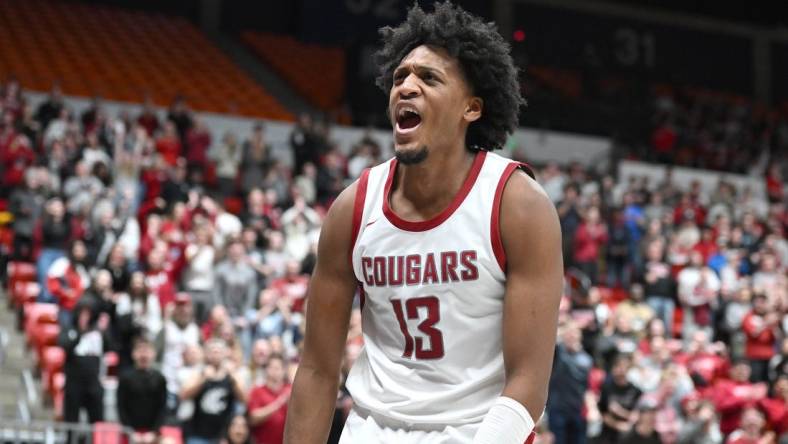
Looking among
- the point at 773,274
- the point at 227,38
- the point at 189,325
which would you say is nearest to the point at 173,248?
the point at 189,325

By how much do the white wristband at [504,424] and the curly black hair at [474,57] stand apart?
88cm

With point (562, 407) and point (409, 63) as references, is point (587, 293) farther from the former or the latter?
point (409, 63)

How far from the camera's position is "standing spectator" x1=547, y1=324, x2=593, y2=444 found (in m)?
12.2

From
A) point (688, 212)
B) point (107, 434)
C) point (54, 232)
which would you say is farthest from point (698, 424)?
point (688, 212)

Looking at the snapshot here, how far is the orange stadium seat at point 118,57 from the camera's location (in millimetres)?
20719

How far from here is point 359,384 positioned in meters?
4.04

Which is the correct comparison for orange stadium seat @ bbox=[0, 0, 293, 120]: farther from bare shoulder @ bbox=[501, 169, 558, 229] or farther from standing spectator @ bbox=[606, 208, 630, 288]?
bare shoulder @ bbox=[501, 169, 558, 229]

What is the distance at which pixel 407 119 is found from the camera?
12.8 feet

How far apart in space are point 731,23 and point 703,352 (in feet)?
58.9

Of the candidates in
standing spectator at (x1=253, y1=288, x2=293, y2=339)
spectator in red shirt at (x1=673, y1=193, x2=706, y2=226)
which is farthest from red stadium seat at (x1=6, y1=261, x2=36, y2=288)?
spectator in red shirt at (x1=673, y1=193, x2=706, y2=226)

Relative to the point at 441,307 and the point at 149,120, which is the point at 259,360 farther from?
the point at 441,307

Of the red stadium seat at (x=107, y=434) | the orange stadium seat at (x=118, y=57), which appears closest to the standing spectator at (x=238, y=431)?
the red stadium seat at (x=107, y=434)

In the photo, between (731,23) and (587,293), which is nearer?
(587,293)

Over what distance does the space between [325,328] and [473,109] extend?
33.0 inches
